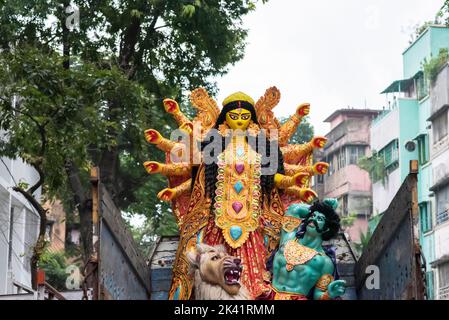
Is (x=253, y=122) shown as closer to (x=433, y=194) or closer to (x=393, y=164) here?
(x=433, y=194)

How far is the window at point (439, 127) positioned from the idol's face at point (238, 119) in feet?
58.8

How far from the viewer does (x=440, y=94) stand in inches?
1045

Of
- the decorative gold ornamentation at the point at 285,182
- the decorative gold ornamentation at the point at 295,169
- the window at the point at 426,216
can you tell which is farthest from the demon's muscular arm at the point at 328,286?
the window at the point at 426,216

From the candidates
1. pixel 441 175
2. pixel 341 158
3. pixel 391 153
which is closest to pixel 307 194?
pixel 441 175

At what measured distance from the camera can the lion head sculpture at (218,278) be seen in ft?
25.2

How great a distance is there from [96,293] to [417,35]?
75.7 feet

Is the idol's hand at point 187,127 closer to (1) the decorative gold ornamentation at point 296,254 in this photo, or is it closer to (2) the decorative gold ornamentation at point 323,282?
(1) the decorative gold ornamentation at point 296,254

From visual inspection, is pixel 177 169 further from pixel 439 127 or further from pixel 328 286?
pixel 439 127

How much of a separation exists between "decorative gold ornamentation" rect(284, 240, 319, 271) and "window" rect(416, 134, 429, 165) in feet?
67.4

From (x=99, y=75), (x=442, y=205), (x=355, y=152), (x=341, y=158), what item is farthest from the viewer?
(x=341, y=158)

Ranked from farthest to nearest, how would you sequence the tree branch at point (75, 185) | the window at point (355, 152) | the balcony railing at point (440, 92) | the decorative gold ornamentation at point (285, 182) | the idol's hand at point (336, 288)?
the window at point (355, 152), the balcony railing at point (440, 92), the tree branch at point (75, 185), the decorative gold ornamentation at point (285, 182), the idol's hand at point (336, 288)

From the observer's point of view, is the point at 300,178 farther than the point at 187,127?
No

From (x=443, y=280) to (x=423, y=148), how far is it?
4.32 meters

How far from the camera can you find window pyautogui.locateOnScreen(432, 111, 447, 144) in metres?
26.7
